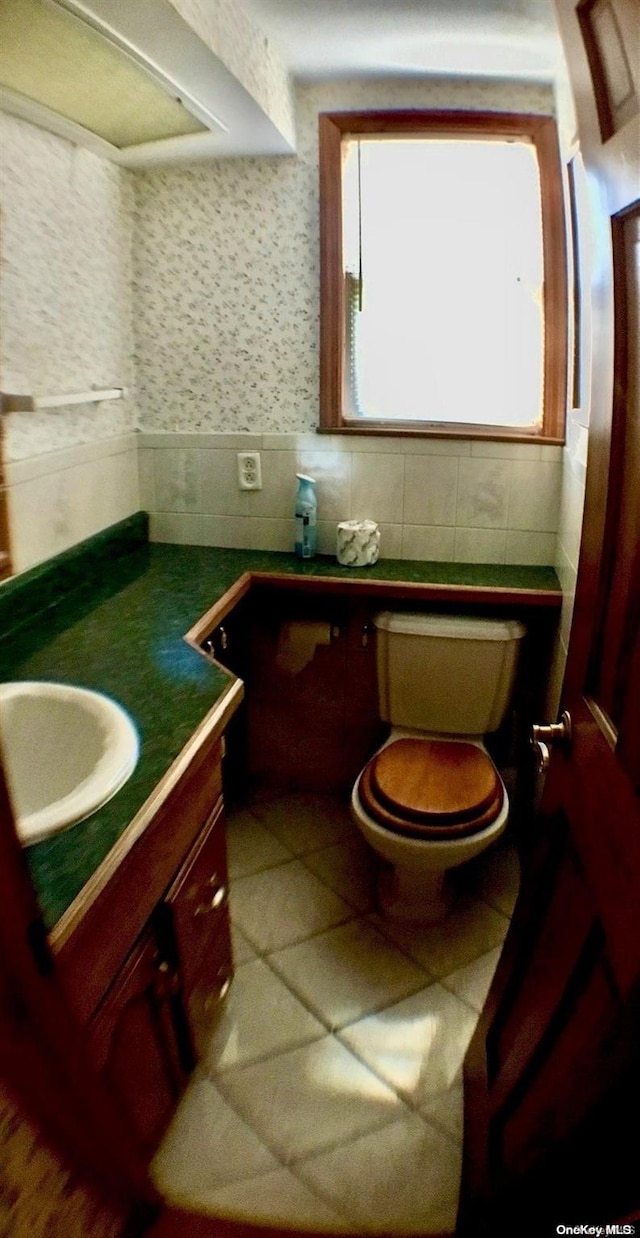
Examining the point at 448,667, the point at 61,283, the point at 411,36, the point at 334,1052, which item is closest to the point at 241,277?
the point at 61,283

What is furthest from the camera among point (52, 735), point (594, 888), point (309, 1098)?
point (309, 1098)

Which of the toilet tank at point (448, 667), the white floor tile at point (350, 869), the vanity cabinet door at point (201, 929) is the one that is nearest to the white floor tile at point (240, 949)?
the vanity cabinet door at point (201, 929)

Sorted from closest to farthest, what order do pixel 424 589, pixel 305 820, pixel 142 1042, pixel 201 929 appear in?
pixel 142 1042 → pixel 201 929 → pixel 424 589 → pixel 305 820

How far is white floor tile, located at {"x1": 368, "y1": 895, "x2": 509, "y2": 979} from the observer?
5.87 feet

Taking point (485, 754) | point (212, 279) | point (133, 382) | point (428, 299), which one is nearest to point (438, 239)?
point (428, 299)

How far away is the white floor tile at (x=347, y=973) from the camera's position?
5.48ft

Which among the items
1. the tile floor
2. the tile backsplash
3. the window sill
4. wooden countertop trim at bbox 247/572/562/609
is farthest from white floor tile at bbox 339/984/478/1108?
the window sill

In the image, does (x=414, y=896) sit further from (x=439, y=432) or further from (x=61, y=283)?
(x=61, y=283)

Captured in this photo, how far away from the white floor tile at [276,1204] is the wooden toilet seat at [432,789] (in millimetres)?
692

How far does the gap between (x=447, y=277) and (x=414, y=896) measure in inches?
64.5

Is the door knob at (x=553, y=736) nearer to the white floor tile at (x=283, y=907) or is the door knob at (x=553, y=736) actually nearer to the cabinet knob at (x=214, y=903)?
the cabinet knob at (x=214, y=903)

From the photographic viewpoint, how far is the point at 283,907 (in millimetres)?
1942

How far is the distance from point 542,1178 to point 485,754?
44.5 inches

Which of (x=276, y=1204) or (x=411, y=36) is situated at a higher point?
(x=411, y=36)
